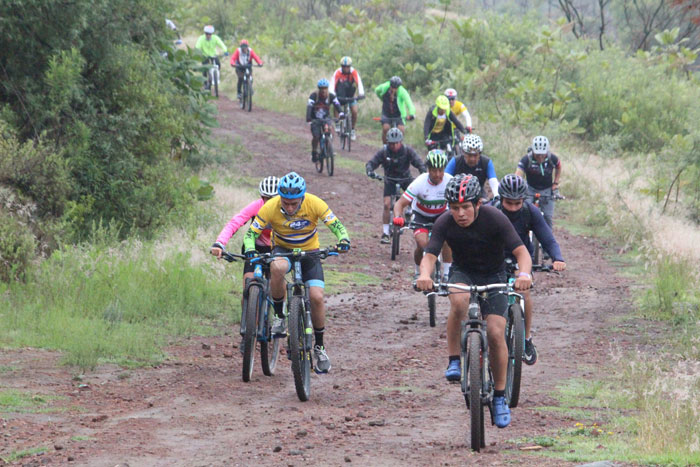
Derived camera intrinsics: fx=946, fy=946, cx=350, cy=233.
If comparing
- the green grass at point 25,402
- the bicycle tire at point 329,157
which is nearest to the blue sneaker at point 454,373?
the green grass at point 25,402

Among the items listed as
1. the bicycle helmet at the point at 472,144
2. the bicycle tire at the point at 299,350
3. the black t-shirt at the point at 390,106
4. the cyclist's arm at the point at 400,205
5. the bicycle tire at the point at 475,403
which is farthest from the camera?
the black t-shirt at the point at 390,106

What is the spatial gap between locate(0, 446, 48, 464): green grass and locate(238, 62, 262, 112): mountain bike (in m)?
24.6

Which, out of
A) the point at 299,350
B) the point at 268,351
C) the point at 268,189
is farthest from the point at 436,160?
the point at 299,350

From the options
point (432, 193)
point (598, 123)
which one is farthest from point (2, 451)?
point (598, 123)

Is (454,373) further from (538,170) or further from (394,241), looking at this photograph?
(394,241)

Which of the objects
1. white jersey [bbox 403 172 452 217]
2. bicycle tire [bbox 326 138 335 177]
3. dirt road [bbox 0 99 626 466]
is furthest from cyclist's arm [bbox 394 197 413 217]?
bicycle tire [bbox 326 138 335 177]

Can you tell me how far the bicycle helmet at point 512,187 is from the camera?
9531 millimetres

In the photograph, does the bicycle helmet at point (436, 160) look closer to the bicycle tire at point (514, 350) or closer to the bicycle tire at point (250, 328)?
the bicycle tire at point (250, 328)

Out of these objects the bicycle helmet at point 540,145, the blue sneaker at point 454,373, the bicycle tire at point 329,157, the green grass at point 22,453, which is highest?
the bicycle tire at point 329,157

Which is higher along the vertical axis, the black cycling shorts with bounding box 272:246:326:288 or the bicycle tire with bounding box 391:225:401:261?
the bicycle tire with bounding box 391:225:401:261

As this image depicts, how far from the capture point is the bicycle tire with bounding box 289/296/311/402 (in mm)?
8711

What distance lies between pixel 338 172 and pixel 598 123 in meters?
10.8

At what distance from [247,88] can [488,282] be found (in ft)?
82.1

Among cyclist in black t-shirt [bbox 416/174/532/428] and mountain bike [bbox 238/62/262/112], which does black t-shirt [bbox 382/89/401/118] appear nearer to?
mountain bike [bbox 238/62/262/112]
